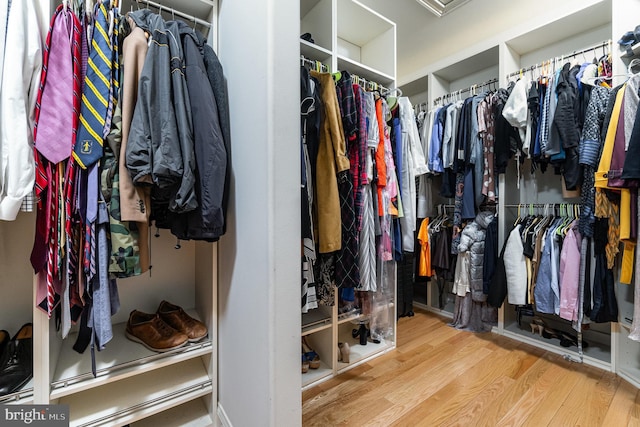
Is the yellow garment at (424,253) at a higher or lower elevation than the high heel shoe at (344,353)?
higher

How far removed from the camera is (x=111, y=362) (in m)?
1.04

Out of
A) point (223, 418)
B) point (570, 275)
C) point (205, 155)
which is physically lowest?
point (223, 418)

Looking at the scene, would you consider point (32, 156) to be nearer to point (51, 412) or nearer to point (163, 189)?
point (163, 189)

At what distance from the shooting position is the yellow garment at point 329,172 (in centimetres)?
134

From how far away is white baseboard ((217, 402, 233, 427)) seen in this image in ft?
3.80

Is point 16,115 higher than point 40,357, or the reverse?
point 16,115

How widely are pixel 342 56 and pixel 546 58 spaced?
1.75 meters

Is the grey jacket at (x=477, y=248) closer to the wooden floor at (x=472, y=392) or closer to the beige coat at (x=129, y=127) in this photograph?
the wooden floor at (x=472, y=392)

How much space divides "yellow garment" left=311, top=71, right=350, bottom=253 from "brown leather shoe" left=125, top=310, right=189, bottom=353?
73 centimetres

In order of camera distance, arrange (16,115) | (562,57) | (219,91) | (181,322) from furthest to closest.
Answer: (562,57)
(181,322)
(219,91)
(16,115)

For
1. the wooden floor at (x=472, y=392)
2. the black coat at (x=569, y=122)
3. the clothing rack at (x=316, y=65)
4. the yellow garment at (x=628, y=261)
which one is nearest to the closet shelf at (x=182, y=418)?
the wooden floor at (x=472, y=392)

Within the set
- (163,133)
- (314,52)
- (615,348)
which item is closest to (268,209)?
(163,133)

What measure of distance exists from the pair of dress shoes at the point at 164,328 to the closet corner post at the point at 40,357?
30 cm

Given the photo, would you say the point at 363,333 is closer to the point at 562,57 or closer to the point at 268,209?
the point at 268,209
